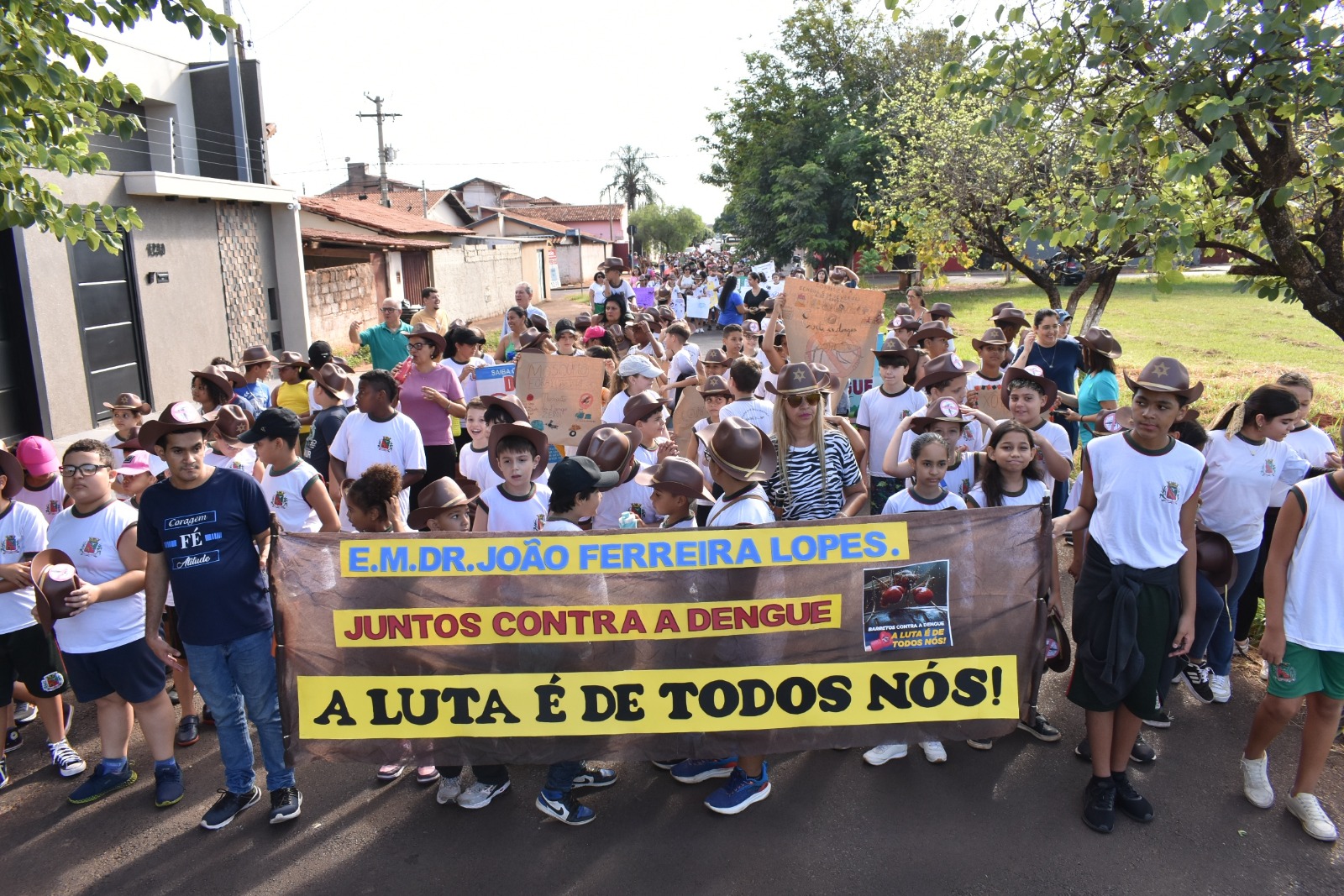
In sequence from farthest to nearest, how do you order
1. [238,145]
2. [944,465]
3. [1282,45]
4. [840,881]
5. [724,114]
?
[724,114]
[238,145]
[1282,45]
[944,465]
[840,881]

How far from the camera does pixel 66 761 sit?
4.93m

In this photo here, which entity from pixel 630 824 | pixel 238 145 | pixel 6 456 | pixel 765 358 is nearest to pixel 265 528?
pixel 6 456

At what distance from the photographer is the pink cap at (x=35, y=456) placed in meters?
5.39

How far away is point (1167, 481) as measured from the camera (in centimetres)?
425

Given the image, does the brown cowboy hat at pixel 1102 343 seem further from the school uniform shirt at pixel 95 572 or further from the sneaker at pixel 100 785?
the sneaker at pixel 100 785

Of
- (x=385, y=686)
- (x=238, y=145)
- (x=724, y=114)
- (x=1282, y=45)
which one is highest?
(x=724, y=114)

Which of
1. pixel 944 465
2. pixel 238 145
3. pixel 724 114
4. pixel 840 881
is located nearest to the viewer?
pixel 840 881

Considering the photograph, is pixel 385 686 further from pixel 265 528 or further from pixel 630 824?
pixel 630 824

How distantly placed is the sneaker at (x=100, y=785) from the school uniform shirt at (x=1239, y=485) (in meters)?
5.81

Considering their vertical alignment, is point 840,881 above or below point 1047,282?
below

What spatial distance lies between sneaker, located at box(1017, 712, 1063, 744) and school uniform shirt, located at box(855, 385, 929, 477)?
203 centimetres

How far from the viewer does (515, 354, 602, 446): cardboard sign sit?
25.6 feet

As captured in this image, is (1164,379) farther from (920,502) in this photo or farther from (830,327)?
(830,327)

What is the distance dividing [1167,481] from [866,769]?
1.99 m
